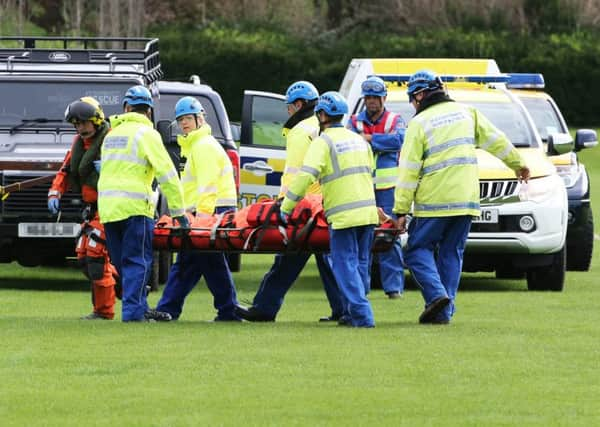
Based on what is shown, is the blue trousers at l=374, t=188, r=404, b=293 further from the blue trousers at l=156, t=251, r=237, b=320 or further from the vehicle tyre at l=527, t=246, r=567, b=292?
the blue trousers at l=156, t=251, r=237, b=320

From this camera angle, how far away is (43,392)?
956cm

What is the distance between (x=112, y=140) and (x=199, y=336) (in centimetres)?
167

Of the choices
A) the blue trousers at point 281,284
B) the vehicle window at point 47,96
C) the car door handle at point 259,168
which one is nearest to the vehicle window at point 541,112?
the car door handle at point 259,168

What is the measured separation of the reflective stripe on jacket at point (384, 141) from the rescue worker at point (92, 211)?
2.62 meters

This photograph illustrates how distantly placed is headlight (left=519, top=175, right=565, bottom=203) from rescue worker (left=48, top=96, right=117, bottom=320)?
14.5 ft

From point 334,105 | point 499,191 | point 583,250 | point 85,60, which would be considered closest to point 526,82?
point 583,250

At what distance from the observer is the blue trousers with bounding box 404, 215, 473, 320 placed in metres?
12.9

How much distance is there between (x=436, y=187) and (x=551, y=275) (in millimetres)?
4170

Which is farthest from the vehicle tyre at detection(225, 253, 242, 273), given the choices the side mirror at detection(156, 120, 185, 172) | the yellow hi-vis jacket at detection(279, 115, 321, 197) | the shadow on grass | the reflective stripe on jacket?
the yellow hi-vis jacket at detection(279, 115, 321, 197)

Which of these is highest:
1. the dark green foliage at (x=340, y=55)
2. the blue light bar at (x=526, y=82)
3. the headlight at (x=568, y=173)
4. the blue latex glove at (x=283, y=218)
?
the blue latex glove at (x=283, y=218)

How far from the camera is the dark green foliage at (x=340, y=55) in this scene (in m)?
57.2

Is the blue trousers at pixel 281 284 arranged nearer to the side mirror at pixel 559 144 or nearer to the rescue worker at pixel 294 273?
the rescue worker at pixel 294 273

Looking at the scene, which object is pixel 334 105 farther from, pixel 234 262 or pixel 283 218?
pixel 234 262

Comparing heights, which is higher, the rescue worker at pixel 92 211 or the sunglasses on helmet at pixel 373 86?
the sunglasses on helmet at pixel 373 86
